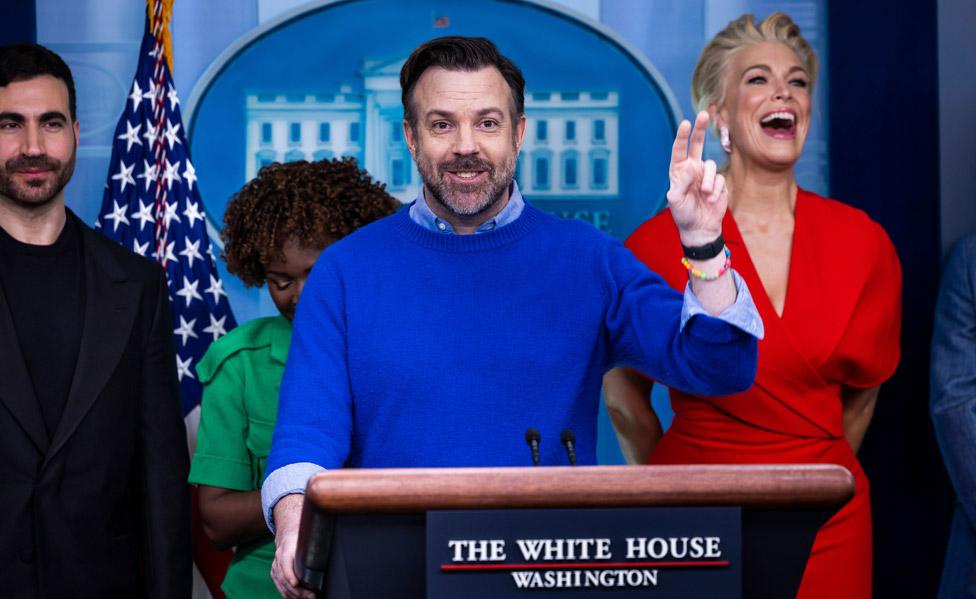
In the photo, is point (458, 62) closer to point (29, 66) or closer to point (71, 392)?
point (71, 392)

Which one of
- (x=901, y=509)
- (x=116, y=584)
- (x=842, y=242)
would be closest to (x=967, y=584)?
(x=901, y=509)

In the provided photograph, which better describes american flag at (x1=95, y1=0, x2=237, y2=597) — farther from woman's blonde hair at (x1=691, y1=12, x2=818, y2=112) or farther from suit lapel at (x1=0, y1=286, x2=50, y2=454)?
woman's blonde hair at (x1=691, y1=12, x2=818, y2=112)

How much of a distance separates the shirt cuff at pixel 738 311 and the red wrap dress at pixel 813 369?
0.93m

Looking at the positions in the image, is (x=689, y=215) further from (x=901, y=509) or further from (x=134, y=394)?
(x=901, y=509)

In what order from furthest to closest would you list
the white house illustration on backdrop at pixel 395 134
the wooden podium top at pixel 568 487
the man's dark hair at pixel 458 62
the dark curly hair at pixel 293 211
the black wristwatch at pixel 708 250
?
the white house illustration on backdrop at pixel 395 134
the dark curly hair at pixel 293 211
the man's dark hair at pixel 458 62
the black wristwatch at pixel 708 250
the wooden podium top at pixel 568 487

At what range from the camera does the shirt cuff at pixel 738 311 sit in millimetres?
1783

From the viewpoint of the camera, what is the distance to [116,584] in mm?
2645

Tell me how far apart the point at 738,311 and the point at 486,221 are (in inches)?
20.8

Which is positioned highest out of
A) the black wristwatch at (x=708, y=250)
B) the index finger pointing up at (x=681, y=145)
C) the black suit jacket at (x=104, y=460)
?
the index finger pointing up at (x=681, y=145)

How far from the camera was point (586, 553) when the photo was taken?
1.35 metres

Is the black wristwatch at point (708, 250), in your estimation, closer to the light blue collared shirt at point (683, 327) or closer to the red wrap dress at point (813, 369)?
the light blue collared shirt at point (683, 327)

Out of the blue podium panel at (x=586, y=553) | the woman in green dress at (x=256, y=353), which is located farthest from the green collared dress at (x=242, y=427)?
the blue podium panel at (x=586, y=553)

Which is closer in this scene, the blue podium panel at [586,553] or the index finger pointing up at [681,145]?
the blue podium panel at [586,553]

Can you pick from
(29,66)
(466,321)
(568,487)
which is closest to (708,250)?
(466,321)
